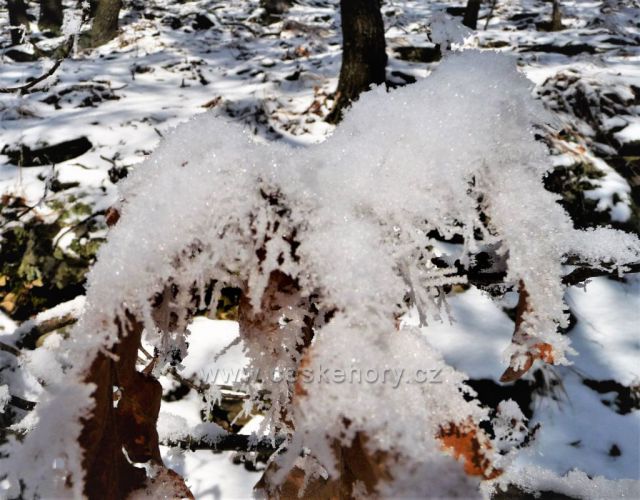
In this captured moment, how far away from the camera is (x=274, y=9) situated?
7.47m

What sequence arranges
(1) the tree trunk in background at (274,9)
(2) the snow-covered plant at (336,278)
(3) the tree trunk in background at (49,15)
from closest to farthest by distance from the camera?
(2) the snow-covered plant at (336,278) < (1) the tree trunk in background at (274,9) < (3) the tree trunk in background at (49,15)

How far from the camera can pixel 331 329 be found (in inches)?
20.8

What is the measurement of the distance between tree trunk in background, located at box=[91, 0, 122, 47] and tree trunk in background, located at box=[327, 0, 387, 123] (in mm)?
4394

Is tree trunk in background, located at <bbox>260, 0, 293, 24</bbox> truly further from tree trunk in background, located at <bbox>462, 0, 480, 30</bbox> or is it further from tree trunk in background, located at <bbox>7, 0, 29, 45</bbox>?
tree trunk in background, located at <bbox>7, 0, 29, 45</bbox>

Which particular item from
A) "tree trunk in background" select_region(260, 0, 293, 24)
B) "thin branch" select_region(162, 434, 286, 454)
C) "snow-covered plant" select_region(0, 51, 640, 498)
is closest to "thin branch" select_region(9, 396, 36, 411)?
"thin branch" select_region(162, 434, 286, 454)

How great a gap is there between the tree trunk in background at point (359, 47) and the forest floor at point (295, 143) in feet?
1.05

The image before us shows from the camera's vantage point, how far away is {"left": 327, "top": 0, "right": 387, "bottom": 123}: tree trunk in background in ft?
12.4

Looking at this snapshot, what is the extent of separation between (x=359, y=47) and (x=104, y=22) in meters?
4.74

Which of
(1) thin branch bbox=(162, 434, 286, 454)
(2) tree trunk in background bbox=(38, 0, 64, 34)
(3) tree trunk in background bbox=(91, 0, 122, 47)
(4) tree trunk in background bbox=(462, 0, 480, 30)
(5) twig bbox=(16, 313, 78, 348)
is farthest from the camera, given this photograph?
(2) tree trunk in background bbox=(38, 0, 64, 34)

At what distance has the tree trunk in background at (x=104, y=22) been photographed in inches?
256

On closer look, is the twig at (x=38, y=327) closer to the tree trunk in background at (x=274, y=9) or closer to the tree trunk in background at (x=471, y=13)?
the tree trunk in background at (x=471, y=13)

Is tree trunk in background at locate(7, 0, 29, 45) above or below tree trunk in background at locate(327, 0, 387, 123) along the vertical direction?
below

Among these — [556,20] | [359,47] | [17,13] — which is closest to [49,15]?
[17,13]

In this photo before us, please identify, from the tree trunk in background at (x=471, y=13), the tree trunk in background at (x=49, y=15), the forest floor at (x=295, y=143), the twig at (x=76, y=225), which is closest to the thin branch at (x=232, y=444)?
the forest floor at (x=295, y=143)
